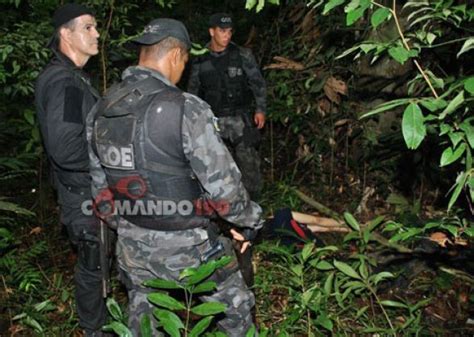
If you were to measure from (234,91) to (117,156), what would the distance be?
125 inches

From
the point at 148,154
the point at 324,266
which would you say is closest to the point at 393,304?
the point at 324,266

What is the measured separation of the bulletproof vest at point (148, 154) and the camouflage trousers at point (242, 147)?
9.83ft

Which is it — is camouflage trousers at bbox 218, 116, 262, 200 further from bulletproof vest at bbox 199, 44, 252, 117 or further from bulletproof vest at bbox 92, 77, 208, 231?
bulletproof vest at bbox 92, 77, 208, 231

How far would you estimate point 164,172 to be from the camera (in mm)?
2543

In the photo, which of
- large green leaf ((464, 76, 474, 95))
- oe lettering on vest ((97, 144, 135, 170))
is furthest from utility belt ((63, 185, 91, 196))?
large green leaf ((464, 76, 474, 95))

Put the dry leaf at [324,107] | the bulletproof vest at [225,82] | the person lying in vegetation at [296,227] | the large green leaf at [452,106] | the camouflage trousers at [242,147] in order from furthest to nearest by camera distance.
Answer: the dry leaf at [324,107] < the camouflage trousers at [242,147] < the bulletproof vest at [225,82] < the person lying in vegetation at [296,227] < the large green leaf at [452,106]

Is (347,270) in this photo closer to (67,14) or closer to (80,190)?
(80,190)

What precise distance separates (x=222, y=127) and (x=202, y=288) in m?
3.68

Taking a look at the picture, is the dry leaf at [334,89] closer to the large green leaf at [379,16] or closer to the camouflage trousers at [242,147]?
the camouflage trousers at [242,147]

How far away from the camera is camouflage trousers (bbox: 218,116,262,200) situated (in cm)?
569

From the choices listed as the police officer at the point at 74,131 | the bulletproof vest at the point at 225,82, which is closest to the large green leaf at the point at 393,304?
the police officer at the point at 74,131

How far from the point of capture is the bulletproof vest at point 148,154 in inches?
97.4

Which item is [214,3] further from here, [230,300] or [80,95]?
[230,300]

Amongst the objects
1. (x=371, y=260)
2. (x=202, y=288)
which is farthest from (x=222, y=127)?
(x=202, y=288)
